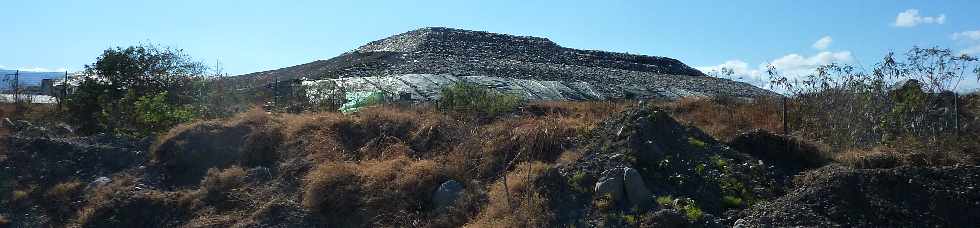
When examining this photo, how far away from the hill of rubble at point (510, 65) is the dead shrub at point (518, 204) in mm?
14676

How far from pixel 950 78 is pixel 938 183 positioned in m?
5.75

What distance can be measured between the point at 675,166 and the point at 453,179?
268 centimetres

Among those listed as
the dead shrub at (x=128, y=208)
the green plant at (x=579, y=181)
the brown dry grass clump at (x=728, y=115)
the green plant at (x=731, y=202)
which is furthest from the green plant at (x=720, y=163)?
the dead shrub at (x=128, y=208)

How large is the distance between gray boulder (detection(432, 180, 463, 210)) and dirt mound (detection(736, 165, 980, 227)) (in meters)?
3.25

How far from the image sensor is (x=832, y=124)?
12352mm

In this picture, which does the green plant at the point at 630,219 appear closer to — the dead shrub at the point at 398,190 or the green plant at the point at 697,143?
the green plant at the point at 697,143

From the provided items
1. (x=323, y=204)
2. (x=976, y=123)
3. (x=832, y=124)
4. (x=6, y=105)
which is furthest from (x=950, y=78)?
(x=6, y=105)

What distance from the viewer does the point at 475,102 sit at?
1380 cm

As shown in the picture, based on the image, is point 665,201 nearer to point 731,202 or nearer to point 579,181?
point 731,202

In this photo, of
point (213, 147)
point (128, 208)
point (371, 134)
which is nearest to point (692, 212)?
point (371, 134)

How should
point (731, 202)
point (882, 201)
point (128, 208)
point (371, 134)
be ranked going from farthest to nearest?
point (371, 134) → point (128, 208) → point (731, 202) → point (882, 201)

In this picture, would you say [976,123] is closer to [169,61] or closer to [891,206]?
[891,206]

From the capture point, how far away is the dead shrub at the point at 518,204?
27.6 ft

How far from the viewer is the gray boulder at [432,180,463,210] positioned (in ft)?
30.9
